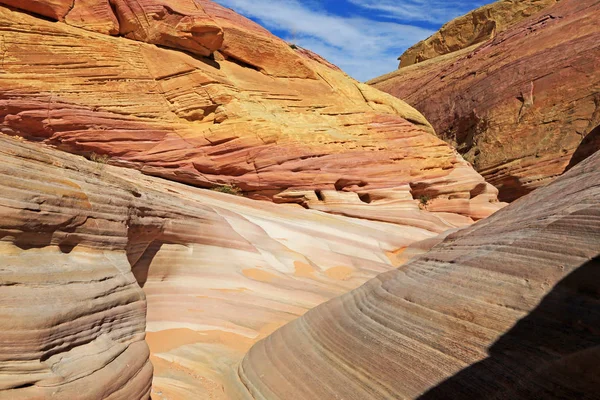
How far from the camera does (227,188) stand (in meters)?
14.5

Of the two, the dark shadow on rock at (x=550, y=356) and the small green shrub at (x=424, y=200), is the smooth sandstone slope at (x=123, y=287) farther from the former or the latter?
the small green shrub at (x=424, y=200)

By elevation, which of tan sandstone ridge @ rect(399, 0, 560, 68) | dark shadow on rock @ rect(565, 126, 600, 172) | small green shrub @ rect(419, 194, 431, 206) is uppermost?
tan sandstone ridge @ rect(399, 0, 560, 68)

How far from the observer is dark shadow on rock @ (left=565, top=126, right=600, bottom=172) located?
19.2m

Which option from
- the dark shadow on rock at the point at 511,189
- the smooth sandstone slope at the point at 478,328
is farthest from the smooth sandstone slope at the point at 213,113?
the smooth sandstone slope at the point at 478,328

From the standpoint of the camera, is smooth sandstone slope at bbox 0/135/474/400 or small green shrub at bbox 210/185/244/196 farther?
small green shrub at bbox 210/185/244/196

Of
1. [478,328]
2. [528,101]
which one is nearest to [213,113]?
[478,328]

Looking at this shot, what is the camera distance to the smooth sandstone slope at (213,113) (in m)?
12.8

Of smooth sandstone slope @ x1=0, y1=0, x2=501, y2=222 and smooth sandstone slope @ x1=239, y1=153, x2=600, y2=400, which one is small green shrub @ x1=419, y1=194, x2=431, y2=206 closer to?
smooth sandstone slope @ x1=0, y1=0, x2=501, y2=222

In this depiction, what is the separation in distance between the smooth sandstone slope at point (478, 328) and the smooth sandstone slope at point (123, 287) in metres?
0.83

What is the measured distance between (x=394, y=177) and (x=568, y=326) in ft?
45.4

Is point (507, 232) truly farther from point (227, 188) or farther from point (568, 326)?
point (227, 188)

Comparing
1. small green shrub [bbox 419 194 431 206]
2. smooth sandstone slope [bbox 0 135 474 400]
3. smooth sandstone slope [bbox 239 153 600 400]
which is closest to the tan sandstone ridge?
small green shrub [bbox 419 194 431 206]

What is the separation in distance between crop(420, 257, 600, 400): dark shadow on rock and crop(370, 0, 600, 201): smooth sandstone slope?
19.3m

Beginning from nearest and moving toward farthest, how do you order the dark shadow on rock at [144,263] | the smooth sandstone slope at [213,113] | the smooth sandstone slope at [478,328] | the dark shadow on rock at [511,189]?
the smooth sandstone slope at [478,328], the dark shadow on rock at [144,263], the smooth sandstone slope at [213,113], the dark shadow on rock at [511,189]
